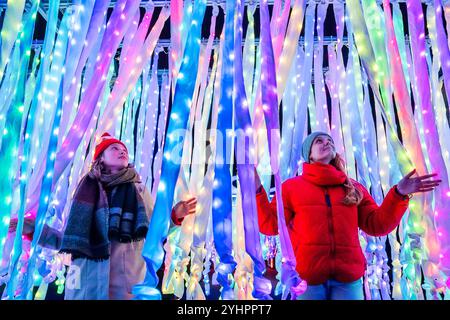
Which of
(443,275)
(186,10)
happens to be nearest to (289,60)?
(186,10)

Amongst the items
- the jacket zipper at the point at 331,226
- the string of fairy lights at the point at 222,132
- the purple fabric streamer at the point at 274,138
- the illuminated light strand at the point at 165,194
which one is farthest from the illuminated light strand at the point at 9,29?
the jacket zipper at the point at 331,226

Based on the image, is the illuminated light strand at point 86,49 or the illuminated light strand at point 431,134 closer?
the illuminated light strand at point 431,134

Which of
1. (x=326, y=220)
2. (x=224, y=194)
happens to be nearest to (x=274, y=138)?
(x=224, y=194)

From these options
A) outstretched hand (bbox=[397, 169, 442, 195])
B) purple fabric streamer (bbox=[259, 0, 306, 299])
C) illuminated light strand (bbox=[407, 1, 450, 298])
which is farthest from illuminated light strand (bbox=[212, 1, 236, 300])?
illuminated light strand (bbox=[407, 1, 450, 298])

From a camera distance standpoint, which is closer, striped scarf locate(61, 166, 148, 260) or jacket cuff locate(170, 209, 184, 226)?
striped scarf locate(61, 166, 148, 260)

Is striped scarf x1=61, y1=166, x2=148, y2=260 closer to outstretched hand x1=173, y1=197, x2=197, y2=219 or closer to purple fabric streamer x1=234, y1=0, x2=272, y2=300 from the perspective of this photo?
outstretched hand x1=173, y1=197, x2=197, y2=219

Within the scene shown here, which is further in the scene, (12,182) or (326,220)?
(326,220)

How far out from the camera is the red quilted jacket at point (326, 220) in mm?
1947

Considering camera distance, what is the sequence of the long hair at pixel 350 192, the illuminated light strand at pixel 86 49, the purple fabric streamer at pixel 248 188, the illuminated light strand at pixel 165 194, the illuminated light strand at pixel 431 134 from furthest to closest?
the illuminated light strand at pixel 86 49, the long hair at pixel 350 192, the illuminated light strand at pixel 431 134, the purple fabric streamer at pixel 248 188, the illuminated light strand at pixel 165 194

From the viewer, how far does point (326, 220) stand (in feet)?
6.60

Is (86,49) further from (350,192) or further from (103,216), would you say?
(350,192)

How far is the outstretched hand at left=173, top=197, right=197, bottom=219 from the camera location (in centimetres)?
211

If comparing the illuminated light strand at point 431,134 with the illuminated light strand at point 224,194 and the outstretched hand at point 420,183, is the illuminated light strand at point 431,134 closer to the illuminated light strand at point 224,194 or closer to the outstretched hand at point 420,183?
the outstretched hand at point 420,183

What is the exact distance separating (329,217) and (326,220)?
0.9 inches
